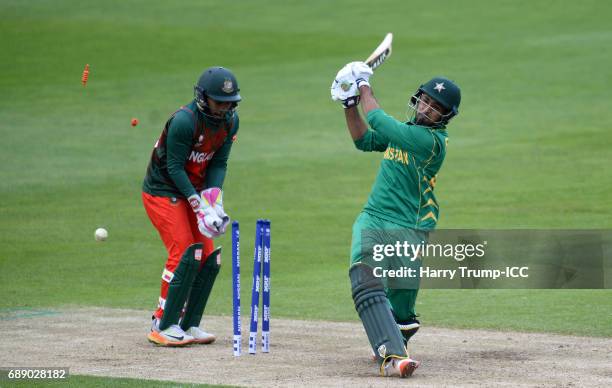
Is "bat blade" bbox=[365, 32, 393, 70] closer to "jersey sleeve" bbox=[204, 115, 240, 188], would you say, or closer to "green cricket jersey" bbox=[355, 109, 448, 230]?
"green cricket jersey" bbox=[355, 109, 448, 230]

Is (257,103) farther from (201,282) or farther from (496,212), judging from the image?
(201,282)

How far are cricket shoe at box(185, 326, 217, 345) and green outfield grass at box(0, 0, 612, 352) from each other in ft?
5.26

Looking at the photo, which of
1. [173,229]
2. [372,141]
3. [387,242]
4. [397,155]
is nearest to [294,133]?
[173,229]

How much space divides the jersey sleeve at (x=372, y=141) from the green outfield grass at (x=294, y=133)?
92.0 inches

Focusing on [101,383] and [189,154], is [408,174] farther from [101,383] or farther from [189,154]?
[101,383]

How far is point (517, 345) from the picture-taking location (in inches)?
358

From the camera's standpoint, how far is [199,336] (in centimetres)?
926

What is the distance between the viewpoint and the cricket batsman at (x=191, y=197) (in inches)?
354

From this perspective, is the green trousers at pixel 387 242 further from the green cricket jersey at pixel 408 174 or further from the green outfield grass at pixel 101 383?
the green outfield grass at pixel 101 383

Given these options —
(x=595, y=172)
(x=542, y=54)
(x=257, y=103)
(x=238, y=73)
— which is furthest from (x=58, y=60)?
(x=595, y=172)

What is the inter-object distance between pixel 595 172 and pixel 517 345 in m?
10.9

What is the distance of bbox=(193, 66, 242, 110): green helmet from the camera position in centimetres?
891

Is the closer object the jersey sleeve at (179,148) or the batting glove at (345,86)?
the batting glove at (345,86)
